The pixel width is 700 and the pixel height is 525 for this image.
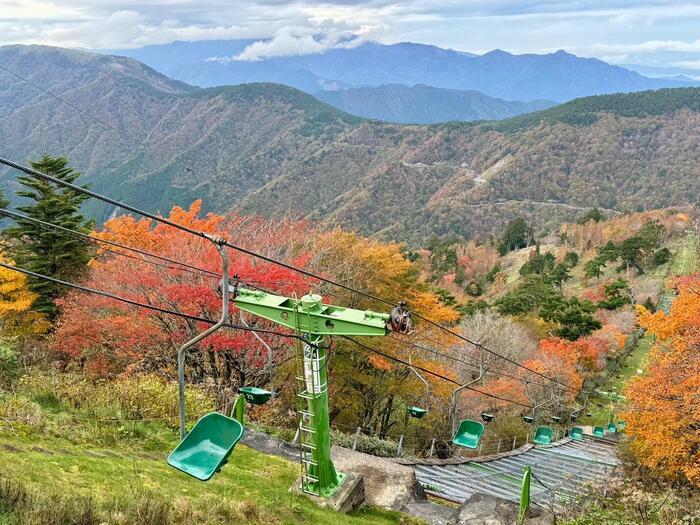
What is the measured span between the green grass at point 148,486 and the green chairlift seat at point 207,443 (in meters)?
0.43

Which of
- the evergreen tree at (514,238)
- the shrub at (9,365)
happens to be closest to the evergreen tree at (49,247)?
the shrub at (9,365)

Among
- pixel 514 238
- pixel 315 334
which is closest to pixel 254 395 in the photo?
pixel 315 334

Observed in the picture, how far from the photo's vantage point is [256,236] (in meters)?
24.9

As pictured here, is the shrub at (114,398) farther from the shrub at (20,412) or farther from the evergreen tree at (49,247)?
the evergreen tree at (49,247)

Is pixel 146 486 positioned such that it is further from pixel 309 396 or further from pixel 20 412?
pixel 20 412

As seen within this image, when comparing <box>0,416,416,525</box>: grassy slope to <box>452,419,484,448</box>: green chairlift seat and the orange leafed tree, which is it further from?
the orange leafed tree

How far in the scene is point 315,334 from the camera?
25.6 feet

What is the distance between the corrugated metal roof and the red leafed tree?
6724mm

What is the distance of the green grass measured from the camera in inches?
234

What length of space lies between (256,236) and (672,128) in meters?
216

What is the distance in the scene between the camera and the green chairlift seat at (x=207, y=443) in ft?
21.3

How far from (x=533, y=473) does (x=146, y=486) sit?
15.4 m

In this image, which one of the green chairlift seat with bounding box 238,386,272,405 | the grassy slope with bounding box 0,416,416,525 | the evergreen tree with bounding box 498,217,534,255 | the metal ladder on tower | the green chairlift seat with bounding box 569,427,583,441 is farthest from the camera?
the evergreen tree with bounding box 498,217,534,255

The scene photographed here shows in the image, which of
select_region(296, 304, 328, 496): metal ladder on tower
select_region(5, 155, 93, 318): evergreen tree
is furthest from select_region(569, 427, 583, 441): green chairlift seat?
select_region(5, 155, 93, 318): evergreen tree
